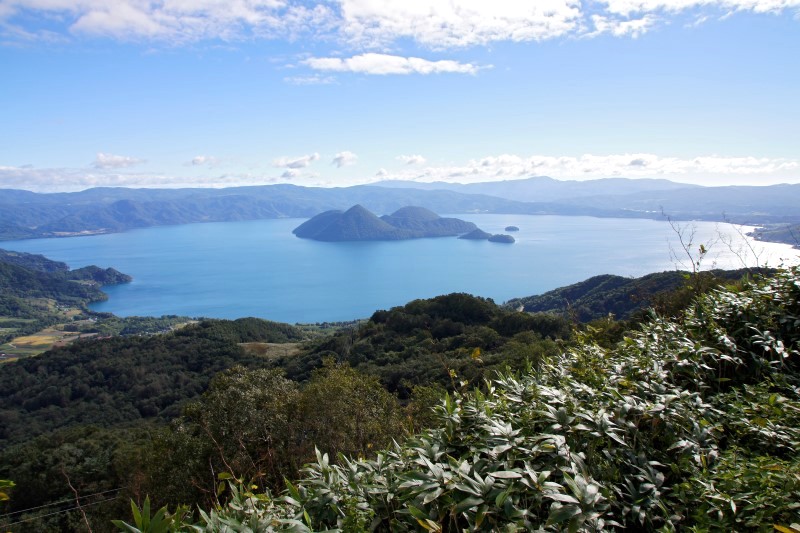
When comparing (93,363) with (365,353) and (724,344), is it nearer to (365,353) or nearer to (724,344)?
(365,353)

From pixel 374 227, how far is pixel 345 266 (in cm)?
5744

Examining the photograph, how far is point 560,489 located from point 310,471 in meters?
1.05

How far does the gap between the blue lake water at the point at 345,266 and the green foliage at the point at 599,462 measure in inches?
1955

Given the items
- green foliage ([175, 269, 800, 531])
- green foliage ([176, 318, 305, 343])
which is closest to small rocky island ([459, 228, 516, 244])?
green foliage ([176, 318, 305, 343])

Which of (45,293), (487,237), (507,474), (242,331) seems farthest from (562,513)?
(487,237)

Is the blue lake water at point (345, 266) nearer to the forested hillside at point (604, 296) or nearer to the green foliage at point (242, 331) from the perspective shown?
the forested hillside at point (604, 296)

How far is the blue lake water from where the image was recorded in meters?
77.7

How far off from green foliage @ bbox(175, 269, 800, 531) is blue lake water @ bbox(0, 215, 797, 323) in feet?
163

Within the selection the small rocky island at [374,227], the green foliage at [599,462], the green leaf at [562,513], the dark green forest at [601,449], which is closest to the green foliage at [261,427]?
the dark green forest at [601,449]

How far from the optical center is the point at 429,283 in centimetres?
8588

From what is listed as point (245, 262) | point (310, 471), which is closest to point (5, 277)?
point (245, 262)

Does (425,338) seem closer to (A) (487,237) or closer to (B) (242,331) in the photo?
(B) (242,331)

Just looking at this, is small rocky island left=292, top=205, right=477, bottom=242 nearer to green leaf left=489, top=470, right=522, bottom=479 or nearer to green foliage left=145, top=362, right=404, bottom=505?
green foliage left=145, top=362, right=404, bottom=505

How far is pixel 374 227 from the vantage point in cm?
16688
